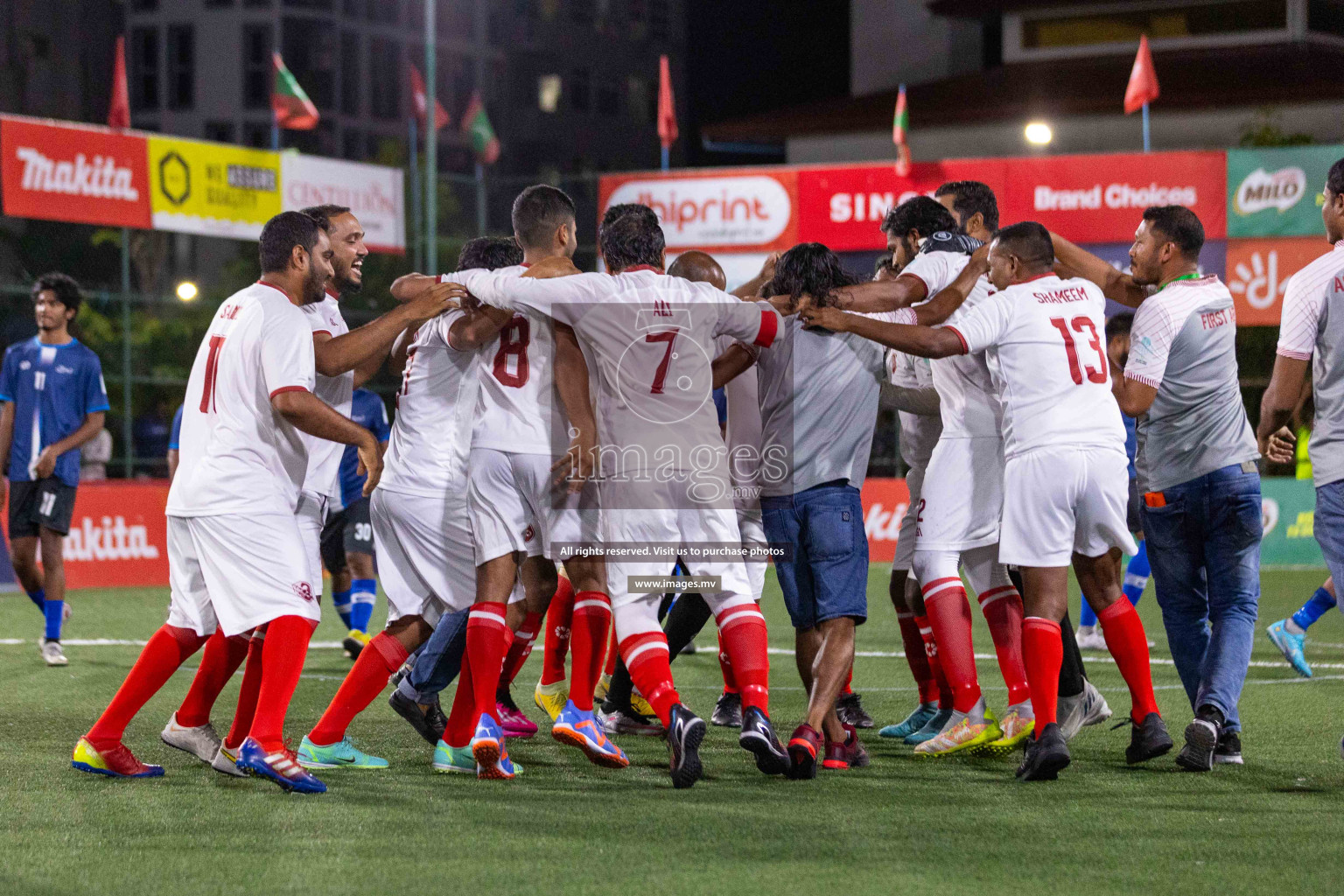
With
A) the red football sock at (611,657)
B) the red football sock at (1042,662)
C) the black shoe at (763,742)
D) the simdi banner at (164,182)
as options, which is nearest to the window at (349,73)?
the simdi banner at (164,182)

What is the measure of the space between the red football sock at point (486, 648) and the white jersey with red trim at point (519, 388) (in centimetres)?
66

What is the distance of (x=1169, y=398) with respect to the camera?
6.46 metres

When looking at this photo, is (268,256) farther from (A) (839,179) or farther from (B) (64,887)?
(A) (839,179)

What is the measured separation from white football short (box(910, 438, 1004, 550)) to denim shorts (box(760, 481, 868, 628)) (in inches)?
17.3

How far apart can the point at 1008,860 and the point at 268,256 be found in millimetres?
3539

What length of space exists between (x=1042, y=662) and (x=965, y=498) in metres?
0.87

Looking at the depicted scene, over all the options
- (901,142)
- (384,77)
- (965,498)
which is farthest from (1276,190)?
(384,77)

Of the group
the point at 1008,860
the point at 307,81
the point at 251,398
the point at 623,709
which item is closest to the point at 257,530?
the point at 251,398

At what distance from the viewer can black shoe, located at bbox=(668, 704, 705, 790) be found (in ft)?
18.6

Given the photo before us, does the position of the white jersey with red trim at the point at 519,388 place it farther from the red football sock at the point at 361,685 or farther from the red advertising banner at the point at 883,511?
the red advertising banner at the point at 883,511

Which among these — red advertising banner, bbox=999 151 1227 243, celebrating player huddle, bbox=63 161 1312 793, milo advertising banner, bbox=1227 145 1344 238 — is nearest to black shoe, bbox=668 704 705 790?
celebrating player huddle, bbox=63 161 1312 793

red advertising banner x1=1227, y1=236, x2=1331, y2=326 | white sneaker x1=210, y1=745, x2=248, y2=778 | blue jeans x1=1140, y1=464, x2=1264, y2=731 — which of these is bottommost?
white sneaker x1=210, y1=745, x2=248, y2=778

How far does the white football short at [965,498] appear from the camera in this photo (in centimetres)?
664

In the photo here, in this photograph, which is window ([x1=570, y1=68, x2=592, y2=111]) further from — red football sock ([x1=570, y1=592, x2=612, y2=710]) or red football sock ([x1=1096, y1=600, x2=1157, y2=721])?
red football sock ([x1=1096, y1=600, x2=1157, y2=721])
